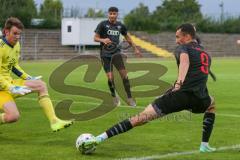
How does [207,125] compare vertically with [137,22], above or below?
above

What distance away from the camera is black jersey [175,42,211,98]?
7.48 meters

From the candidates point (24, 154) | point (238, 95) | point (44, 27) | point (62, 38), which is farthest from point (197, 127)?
point (44, 27)

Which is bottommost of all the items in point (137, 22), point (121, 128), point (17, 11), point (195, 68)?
point (137, 22)

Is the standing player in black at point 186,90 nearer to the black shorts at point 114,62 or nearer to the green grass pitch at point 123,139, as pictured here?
the green grass pitch at point 123,139

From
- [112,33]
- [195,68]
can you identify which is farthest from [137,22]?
[195,68]

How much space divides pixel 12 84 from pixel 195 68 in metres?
2.79

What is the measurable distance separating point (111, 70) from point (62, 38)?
4398 centimetres

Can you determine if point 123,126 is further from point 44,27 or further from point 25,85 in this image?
point 44,27

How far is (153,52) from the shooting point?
6188 cm

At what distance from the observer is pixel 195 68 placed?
7535mm

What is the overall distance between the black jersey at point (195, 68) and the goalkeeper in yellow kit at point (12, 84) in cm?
205

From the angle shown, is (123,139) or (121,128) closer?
(121,128)

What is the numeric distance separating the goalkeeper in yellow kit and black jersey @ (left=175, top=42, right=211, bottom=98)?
2050mm

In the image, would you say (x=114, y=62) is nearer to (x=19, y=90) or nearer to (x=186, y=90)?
(x=19, y=90)
